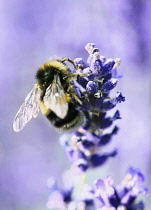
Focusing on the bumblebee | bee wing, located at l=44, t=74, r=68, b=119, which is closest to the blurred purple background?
the bumblebee

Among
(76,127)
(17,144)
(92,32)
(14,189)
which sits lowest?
(76,127)

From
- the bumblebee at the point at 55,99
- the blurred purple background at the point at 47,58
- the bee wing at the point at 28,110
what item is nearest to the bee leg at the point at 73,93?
the bumblebee at the point at 55,99

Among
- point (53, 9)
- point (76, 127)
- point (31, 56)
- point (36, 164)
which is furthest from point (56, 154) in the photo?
point (76, 127)

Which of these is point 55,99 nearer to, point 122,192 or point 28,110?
point 28,110

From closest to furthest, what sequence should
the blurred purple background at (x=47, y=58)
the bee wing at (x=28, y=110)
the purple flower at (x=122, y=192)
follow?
the purple flower at (x=122, y=192)
the bee wing at (x=28, y=110)
the blurred purple background at (x=47, y=58)

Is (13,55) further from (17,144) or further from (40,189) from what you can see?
(40,189)

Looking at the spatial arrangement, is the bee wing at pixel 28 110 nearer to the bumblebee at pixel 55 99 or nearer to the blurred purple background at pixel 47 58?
the bumblebee at pixel 55 99

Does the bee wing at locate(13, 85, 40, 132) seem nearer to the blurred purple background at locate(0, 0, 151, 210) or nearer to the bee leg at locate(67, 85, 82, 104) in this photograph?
the bee leg at locate(67, 85, 82, 104)
